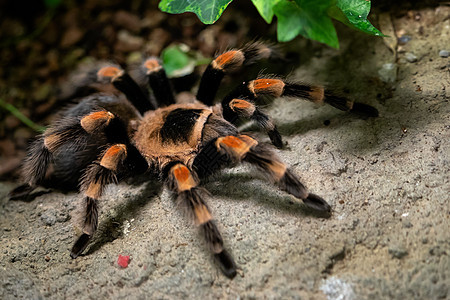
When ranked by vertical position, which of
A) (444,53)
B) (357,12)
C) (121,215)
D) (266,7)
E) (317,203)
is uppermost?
(266,7)

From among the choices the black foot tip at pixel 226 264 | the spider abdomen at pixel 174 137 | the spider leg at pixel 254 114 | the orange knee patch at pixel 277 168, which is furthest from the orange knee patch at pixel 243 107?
the black foot tip at pixel 226 264

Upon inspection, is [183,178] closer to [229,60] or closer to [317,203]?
[317,203]

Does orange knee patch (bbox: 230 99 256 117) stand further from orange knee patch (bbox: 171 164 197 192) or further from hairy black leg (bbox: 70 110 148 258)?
hairy black leg (bbox: 70 110 148 258)

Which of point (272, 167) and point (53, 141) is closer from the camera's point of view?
point (272, 167)

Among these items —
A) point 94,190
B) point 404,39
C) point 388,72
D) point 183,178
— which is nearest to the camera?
point 183,178

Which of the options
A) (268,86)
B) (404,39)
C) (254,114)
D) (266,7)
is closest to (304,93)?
(268,86)

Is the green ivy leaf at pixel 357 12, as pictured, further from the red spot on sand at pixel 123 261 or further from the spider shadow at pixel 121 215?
the red spot on sand at pixel 123 261

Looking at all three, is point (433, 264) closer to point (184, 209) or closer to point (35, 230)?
point (184, 209)
